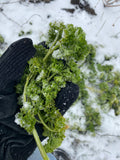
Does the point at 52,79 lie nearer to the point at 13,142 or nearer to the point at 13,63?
the point at 13,63

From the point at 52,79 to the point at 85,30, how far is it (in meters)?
1.06

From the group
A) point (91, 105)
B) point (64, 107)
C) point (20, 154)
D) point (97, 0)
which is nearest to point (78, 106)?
point (91, 105)

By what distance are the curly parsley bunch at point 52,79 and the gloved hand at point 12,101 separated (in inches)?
3.8

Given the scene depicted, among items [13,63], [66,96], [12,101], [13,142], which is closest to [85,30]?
[66,96]

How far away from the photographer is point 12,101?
137 cm

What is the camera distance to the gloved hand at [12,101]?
133 cm

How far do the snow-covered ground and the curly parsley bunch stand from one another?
803mm

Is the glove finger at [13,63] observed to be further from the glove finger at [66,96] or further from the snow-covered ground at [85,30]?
the snow-covered ground at [85,30]

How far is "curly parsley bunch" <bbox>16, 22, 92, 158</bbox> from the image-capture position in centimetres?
119

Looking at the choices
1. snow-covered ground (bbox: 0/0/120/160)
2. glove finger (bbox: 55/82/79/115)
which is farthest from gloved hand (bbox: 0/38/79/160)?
snow-covered ground (bbox: 0/0/120/160)

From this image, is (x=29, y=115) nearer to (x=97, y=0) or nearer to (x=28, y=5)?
(x=28, y=5)

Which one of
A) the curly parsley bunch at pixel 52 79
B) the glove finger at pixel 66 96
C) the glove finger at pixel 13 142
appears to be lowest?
the glove finger at pixel 13 142

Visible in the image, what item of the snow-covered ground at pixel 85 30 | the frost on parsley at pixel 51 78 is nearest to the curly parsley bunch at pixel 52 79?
the frost on parsley at pixel 51 78

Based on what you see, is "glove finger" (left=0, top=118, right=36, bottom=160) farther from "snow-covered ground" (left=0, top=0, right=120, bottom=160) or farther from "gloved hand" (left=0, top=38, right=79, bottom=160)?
"snow-covered ground" (left=0, top=0, right=120, bottom=160)
